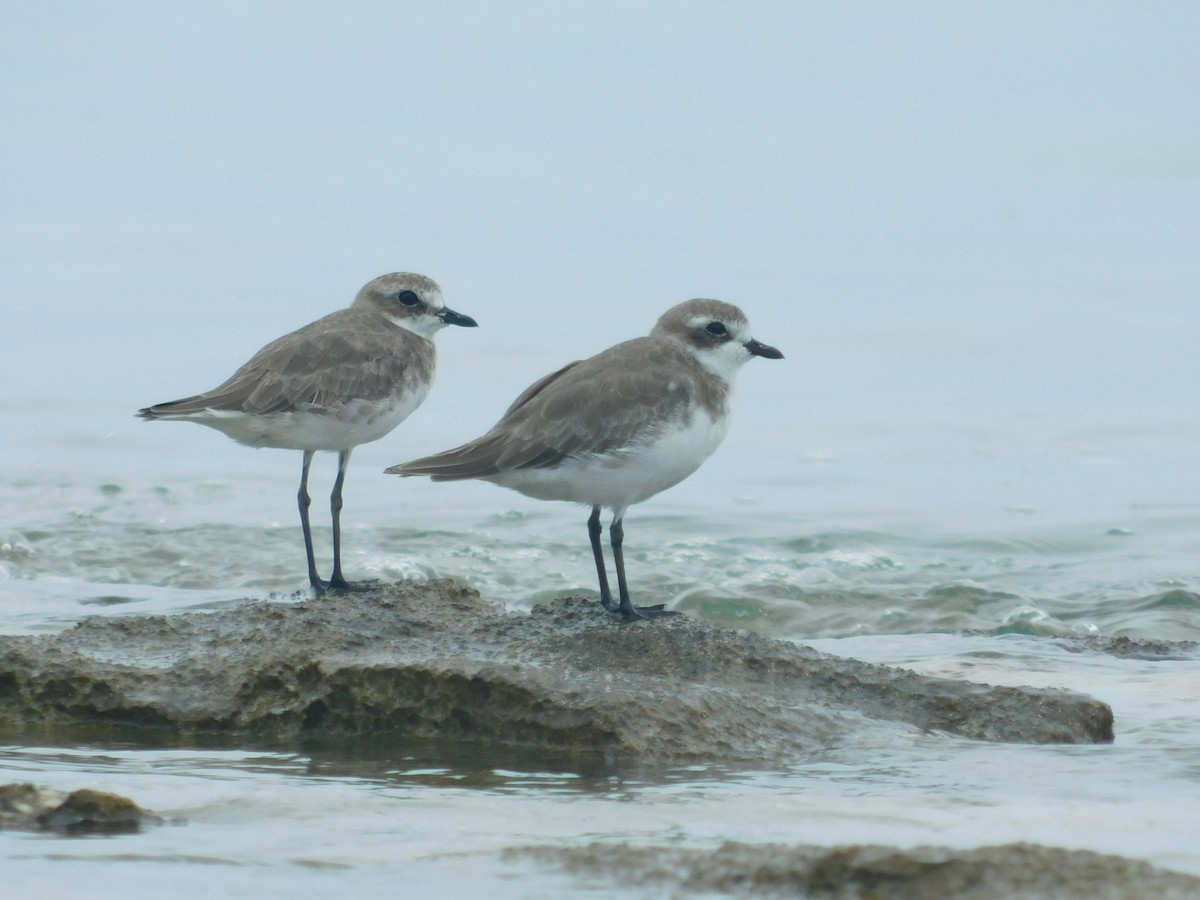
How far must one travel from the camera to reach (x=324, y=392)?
983 cm

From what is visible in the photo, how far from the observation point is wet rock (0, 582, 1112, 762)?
682cm

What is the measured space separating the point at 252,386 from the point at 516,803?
180 inches

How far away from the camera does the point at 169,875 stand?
5.12 m

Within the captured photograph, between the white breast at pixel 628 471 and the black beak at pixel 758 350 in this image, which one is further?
the black beak at pixel 758 350

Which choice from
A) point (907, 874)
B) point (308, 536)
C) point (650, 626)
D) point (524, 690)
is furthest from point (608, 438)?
point (907, 874)

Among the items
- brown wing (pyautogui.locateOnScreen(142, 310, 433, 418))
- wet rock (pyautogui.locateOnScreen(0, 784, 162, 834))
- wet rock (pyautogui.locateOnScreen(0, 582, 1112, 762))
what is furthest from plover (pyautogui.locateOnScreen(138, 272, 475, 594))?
wet rock (pyautogui.locateOnScreen(0, 784, 162, 834))

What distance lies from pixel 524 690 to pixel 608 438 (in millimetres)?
1738

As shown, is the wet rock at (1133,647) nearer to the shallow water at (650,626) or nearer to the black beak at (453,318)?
the shallow water at (650,626)

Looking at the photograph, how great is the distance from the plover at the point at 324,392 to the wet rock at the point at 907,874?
525 centimetres

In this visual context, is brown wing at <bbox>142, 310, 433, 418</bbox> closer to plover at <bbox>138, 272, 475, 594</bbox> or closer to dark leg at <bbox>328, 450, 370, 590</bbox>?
plover at <bbox>138, 272, 475, 594</bbox>

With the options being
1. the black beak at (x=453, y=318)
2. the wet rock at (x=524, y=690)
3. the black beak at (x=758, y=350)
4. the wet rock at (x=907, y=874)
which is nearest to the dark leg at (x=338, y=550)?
the black beak at (x=453, y=318)

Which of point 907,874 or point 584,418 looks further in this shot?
point 584,418

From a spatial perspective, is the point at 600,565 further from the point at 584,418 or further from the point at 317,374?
the point at 317,374

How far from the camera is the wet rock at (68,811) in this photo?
5492mm
